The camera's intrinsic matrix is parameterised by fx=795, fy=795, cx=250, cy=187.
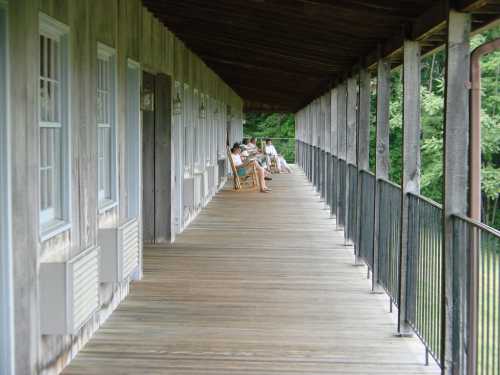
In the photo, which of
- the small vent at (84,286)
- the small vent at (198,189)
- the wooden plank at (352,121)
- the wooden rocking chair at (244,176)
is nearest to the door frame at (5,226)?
the small vent at (84,286)

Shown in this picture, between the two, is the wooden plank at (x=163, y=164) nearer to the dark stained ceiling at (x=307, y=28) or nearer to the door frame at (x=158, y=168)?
the door frame at (x=158, y=168)

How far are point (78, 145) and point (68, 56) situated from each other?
56 cm

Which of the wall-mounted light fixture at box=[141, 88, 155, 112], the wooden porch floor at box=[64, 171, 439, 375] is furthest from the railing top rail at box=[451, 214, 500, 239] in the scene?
the wall-mounted light fixture at box=[141, 88, 155, 112]

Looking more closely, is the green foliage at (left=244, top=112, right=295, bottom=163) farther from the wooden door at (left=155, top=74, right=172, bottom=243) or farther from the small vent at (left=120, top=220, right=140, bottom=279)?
the small vent at (left=120, top=220, right=140, bottom=279)

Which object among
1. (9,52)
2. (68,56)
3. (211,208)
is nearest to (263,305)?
(68,56)

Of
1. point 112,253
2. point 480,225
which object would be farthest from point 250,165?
point 480,225

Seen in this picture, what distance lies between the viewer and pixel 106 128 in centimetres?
612

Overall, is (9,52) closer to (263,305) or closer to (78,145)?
(78,145)

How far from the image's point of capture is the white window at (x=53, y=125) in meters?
4.41

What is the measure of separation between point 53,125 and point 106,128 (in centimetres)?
159

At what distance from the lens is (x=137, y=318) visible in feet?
19.5

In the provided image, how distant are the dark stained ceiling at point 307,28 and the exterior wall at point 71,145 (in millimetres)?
630

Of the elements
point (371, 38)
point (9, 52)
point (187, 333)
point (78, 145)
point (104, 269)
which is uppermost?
point (371, 38)

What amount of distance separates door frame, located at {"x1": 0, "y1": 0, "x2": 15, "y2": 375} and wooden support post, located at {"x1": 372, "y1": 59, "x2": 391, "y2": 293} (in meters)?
3.71
